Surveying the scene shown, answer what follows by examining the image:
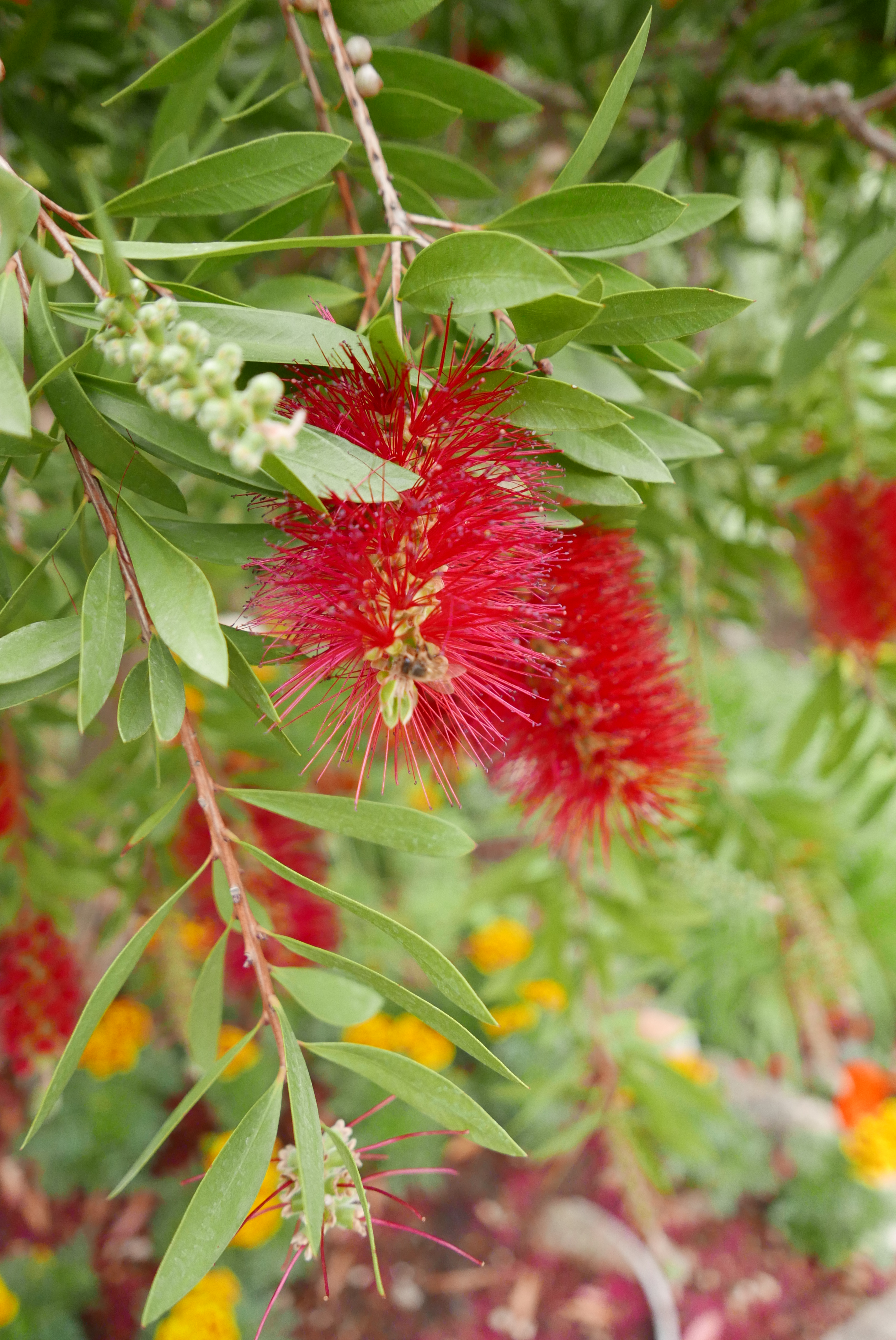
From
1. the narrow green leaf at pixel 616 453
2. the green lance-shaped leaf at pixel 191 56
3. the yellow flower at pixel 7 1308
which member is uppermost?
the green lance-shaped leaf at pixel 191 56

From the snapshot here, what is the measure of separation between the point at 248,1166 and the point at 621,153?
900 millimetres

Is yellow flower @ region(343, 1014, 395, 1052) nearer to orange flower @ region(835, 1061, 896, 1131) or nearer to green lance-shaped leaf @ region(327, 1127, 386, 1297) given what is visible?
orange flower @ region(835, 1061, 896, 1131)

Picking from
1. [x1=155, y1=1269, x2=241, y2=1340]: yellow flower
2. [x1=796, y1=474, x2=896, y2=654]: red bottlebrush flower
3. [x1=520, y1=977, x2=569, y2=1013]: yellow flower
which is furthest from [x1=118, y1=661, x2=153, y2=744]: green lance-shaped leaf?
[x1=155, y1=1269, x2=241, y2=1340]: yellow flower

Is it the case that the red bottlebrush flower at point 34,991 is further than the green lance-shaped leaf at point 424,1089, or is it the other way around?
the red bottlebrush flower at point 34,991

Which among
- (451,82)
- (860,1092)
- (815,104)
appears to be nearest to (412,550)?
(451,82)

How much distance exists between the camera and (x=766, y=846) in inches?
32.9

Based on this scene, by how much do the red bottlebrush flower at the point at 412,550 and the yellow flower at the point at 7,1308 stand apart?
1264mm

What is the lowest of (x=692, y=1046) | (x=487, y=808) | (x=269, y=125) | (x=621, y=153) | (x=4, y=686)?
(x=692, y=1046)

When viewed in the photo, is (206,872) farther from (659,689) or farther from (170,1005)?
(659,689)

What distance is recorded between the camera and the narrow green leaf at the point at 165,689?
32 cm

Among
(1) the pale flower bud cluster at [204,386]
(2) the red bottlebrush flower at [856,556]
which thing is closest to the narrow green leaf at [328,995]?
(1) the pale flower bud cluster at [204,386]

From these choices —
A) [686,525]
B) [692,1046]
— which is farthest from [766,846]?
[692,1046]

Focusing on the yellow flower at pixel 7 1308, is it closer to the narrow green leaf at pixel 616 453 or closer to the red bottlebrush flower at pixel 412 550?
the red bottlebrush flower at pixel 412 550

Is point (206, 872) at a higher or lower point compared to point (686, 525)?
lower
